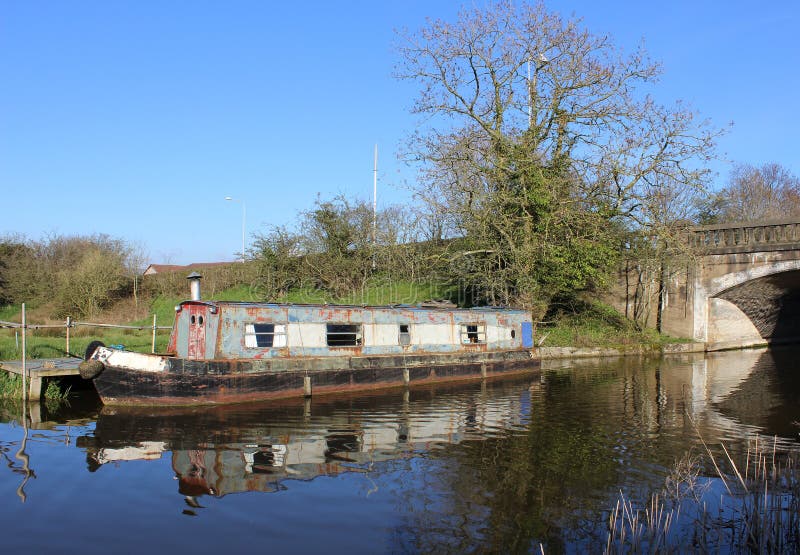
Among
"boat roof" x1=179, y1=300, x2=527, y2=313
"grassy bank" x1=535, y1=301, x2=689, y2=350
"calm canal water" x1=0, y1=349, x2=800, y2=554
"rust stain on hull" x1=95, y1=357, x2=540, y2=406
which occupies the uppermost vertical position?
"boat roof" x1=179, y1=300, x2=527, y2=313

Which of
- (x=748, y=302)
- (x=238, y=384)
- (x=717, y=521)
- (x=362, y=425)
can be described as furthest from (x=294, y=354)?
(x=748, y=302)

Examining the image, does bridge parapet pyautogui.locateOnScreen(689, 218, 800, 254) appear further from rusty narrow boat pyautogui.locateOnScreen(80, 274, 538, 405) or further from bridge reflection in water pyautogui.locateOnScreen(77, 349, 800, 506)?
rusty narrow boat pyautogui.locateOnScreen(80, 274, 538, 405)

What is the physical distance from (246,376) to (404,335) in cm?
509

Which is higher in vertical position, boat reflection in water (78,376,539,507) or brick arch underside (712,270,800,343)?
brick arch underside (712,270,800,343)

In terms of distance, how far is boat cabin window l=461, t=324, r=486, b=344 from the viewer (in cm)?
1966

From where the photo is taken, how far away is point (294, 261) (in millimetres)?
34406

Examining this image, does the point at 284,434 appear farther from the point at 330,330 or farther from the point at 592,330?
the point at 592,330

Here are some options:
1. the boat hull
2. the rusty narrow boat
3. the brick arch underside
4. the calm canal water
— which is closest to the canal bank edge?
the brick arch underside

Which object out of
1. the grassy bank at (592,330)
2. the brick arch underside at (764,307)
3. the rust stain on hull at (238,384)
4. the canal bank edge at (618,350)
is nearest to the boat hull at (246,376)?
the rust stain on hull at (238,384)

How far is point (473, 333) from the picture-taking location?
20094 mm

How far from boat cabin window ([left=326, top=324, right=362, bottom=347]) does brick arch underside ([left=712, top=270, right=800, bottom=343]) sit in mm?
17831

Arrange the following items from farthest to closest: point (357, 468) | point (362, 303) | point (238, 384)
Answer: point (362, 303), point (238, 384), point (357, 468)

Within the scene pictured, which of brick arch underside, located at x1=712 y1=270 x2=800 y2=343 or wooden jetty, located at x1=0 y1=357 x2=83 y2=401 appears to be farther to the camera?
brick arch underside, located at x1=712 y1=270 x2=800 y2=343

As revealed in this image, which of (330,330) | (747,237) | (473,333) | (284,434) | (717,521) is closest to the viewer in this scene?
(717,521)
